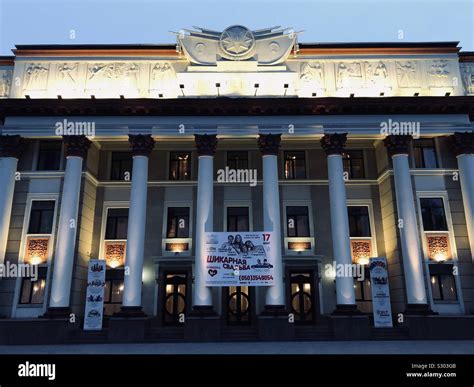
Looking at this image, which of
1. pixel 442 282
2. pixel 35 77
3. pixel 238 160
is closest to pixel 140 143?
pixel 238 160

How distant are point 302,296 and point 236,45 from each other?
13.7m

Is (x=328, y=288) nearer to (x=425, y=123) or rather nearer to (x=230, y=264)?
(x=230, y=264)

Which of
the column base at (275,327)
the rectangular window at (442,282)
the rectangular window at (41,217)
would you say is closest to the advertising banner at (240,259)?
the column base at (275,327)

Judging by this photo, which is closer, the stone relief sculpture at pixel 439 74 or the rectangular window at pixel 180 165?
the stone relief sculpture at pixel 439 74

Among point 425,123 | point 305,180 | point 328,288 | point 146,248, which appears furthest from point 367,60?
point 146,248

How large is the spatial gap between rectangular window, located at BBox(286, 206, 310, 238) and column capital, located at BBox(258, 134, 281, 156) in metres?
3.74

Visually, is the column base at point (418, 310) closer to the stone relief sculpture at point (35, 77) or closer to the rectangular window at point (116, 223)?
the rectangular window at point (116, 223)

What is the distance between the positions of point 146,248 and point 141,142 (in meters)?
5.61

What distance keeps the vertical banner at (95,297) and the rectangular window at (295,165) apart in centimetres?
1092

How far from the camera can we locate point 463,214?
63.1 feet

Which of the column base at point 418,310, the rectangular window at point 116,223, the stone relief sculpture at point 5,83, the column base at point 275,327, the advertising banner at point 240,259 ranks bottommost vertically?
the column base at point 275,327

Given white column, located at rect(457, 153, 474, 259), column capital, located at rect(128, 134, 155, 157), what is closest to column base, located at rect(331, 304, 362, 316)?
white column, located at rect(457, 153, 474, 259)

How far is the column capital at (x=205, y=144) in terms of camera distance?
62.5 ft

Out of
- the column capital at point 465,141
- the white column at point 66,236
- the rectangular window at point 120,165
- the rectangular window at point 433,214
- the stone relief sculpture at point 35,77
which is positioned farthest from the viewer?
the rectangular window at point 120,165
